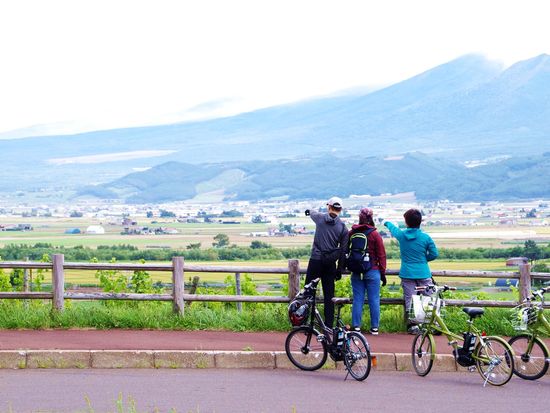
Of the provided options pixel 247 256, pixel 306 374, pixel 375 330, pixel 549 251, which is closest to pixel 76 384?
pixel 306 374

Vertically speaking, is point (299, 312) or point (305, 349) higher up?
point (299, 312)

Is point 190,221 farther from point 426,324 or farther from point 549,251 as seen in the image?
point 426,324

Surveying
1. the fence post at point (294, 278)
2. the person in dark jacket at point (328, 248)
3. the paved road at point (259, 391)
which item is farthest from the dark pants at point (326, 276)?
the paved road at point (259, 391)

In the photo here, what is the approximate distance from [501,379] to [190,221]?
169m

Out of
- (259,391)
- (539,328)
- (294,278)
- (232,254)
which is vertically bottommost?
(259,391)

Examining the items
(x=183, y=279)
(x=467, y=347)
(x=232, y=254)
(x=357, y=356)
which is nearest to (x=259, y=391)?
(x=357, y=356)

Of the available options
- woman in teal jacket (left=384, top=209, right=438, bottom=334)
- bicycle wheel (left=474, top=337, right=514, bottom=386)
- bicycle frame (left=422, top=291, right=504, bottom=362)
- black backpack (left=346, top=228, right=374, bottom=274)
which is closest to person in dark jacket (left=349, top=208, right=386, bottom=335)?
black backpack (left=346, top=228, right=374, bottom=274)

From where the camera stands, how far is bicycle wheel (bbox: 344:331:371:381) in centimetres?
1314

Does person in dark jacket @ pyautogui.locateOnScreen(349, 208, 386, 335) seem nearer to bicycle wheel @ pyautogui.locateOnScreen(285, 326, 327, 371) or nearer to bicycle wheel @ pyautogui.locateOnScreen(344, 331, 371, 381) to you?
bicycle wheel @ pyautogui.locateOnScreen(285, 326, 327, 371)

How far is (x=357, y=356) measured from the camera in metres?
13.2

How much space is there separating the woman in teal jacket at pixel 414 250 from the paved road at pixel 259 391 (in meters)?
2.22

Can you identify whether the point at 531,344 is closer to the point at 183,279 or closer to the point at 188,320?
the point at 188,320

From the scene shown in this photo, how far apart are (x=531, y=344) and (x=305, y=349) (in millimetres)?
2569

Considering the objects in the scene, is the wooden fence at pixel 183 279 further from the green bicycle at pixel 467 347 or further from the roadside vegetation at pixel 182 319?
the green bicycle at pixel 467 347
